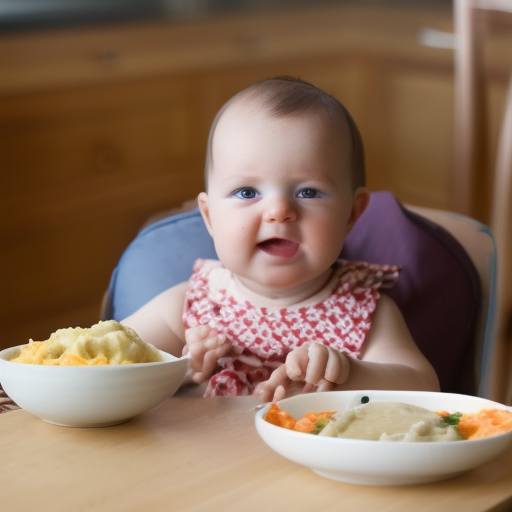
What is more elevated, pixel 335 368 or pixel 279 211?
pixel 279 211

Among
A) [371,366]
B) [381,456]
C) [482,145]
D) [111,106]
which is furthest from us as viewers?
[111,106]

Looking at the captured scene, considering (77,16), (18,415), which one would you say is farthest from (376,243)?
(77,16)

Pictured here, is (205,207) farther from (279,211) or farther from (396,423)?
(396,423)

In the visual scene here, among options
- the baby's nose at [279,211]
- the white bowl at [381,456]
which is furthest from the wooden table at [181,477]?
the baby's nose at [279,211]

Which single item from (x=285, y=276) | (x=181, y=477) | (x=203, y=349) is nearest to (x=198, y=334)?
(x=203, y=349)

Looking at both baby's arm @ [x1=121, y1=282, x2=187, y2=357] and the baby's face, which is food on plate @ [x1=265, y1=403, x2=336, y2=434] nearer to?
the baby's face

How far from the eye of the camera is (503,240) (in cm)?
243

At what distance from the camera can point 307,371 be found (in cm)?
104

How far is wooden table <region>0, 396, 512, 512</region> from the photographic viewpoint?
31.1 inches

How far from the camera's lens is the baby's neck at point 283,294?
1.32 metres

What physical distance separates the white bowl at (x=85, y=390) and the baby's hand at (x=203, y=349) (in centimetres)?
20

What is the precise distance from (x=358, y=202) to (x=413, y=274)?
23cm

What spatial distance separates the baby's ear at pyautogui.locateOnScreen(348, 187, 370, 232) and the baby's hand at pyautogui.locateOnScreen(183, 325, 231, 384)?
27 cm

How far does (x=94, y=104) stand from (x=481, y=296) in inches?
77.1
